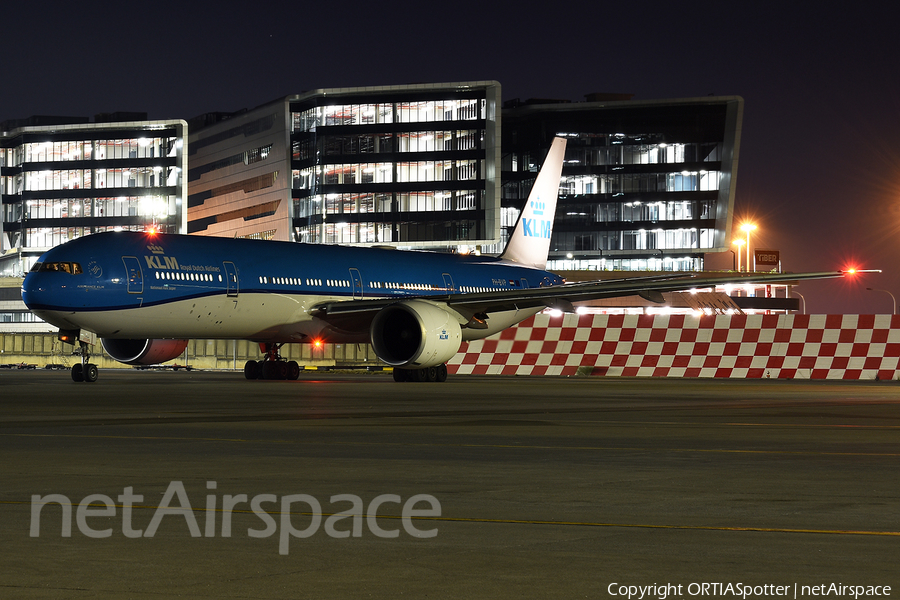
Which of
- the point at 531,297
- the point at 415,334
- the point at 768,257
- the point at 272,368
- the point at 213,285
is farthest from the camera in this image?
the point at 768,257

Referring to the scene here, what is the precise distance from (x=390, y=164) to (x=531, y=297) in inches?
3785

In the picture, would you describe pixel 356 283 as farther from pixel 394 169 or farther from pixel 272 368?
pixel 394 169

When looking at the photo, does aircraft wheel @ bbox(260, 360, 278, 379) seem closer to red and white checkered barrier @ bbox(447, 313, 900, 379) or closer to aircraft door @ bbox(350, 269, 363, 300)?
aircraft door @ bbox(350, 269, 363, 300)

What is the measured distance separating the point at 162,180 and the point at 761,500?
13728 cm

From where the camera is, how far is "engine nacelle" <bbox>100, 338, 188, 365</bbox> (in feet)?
93.6

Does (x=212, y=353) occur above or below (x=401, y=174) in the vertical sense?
Result: below

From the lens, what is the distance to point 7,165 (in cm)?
14250

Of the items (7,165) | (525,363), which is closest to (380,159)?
(7,165)

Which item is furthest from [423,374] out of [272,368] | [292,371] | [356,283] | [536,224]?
[536,224]

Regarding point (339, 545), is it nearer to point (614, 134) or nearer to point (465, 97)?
point (465, 97)

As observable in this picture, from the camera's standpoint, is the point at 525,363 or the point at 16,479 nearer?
the point at 16,479

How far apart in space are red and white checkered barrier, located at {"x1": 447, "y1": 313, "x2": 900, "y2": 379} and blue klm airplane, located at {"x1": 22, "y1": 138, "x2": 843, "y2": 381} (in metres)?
2.25

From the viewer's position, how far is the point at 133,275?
24.4m

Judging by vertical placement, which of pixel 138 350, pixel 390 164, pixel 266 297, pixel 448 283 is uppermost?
pixel 390 164
